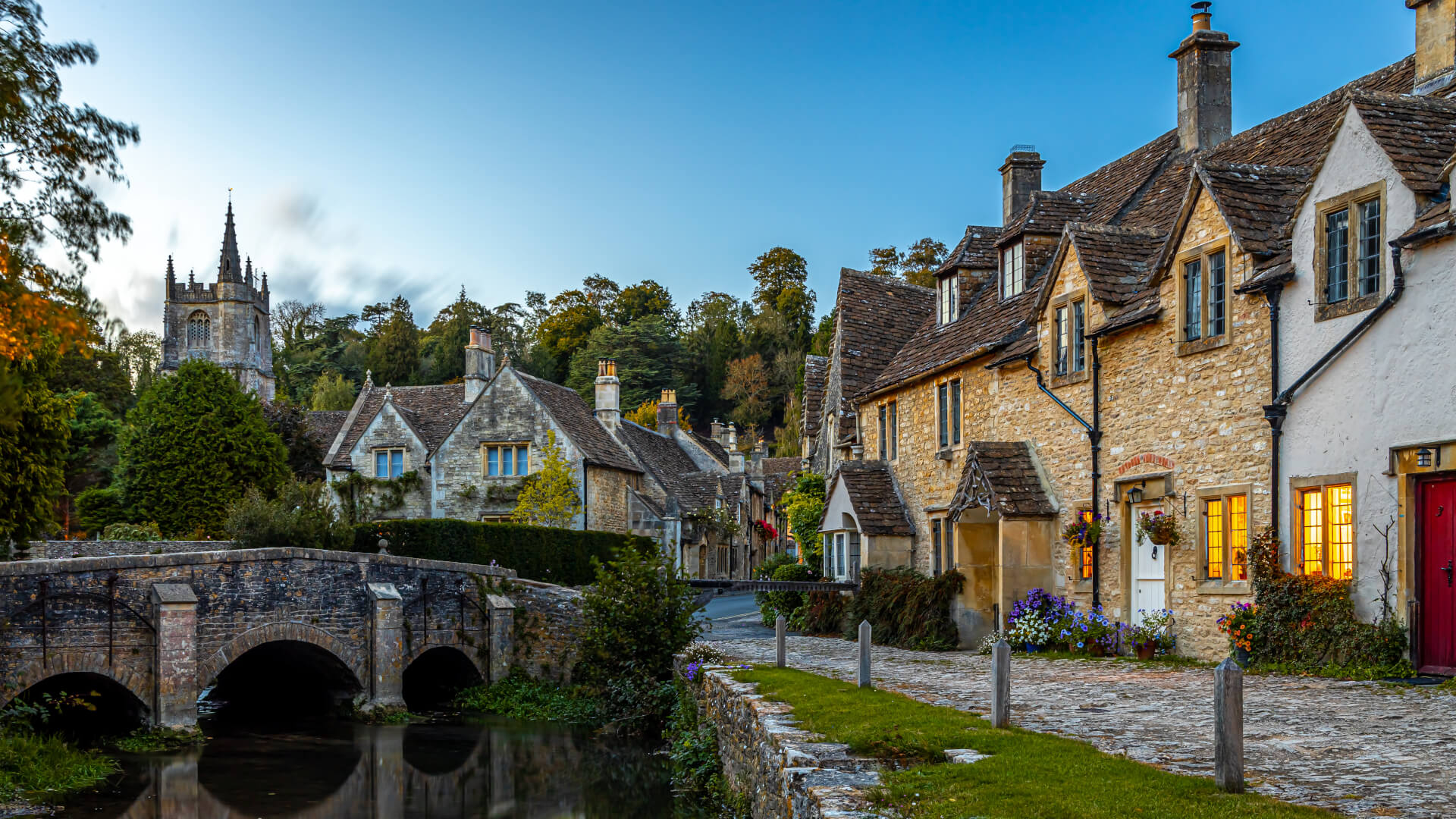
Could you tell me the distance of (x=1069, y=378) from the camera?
18812 millimetres

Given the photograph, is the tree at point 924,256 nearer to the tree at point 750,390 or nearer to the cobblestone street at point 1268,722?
the tree at point 750,390

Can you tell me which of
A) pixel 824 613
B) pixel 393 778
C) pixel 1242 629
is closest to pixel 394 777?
pixel 393 778

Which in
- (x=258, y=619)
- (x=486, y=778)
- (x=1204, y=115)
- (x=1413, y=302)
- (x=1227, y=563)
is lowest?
(x=486, y=778)

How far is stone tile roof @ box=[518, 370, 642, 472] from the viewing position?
3934cm

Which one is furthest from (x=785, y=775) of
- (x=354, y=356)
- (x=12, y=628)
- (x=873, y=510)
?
(x=354, y=356)

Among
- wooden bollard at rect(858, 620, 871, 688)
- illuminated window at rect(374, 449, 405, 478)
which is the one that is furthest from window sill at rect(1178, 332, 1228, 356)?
illuminated window at rect(374, 449, 405, 478)

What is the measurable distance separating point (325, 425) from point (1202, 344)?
4299 cm

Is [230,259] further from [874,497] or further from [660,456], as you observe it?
[874,497]

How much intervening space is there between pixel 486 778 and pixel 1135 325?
11.5 meters

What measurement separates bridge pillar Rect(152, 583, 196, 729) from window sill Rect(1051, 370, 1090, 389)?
47.7 feet

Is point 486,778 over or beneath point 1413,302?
beneath

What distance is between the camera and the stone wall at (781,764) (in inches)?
282

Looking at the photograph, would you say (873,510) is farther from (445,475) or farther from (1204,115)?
(445,475)

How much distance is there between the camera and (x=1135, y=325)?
55.9 ft
